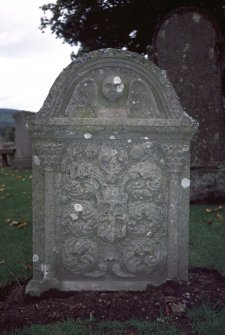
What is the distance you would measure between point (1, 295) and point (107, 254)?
1.02m

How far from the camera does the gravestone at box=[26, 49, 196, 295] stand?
11.1ft

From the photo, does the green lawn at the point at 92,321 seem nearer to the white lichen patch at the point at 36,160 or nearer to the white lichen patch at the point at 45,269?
the white lichen patch at the point at 45,269

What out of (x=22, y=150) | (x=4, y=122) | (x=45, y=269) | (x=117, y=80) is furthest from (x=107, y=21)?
(x=4, y=122)

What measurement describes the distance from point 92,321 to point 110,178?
1.16 metres

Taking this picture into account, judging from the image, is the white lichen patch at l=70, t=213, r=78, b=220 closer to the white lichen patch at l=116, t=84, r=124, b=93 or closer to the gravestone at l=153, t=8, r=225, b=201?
the white lichen patch at l=116, t=84, r=124, b=93

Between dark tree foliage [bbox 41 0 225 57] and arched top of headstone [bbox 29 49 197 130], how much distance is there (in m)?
9.04

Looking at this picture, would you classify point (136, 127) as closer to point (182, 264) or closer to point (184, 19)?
point (182, 264)

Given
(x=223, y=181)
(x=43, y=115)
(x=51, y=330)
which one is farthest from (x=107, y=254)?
(x=223, y=181)

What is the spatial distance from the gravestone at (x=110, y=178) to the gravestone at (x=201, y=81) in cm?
333

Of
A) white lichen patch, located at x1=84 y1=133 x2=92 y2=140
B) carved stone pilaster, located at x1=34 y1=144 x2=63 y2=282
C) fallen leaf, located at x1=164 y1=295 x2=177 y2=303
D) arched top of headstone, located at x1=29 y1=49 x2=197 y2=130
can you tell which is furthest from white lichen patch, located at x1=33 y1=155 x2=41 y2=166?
fallen leaf, located at x1=164 y1=295 x2=177 y2=303

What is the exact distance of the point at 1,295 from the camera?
3.61 meters

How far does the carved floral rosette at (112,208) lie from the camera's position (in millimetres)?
3473

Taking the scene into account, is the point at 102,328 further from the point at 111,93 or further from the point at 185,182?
the point at 111,93

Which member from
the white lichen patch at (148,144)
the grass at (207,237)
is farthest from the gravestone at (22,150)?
the white lichen patch at (148,144)
